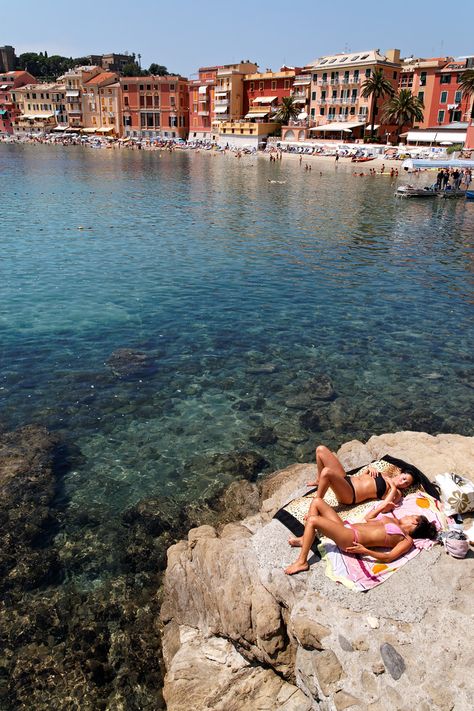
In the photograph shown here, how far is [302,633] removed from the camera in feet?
17.8

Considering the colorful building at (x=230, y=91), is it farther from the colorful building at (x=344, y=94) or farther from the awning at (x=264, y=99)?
the colorful building at (x=344, y=94)

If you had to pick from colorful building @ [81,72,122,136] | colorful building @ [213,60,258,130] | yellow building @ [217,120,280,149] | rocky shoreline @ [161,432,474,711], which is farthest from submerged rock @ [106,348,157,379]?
colorful building @ [81,72,122,136]

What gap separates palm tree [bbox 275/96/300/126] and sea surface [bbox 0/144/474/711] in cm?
8325

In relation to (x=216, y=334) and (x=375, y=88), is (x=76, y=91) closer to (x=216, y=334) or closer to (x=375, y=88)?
(x=375, y=88)

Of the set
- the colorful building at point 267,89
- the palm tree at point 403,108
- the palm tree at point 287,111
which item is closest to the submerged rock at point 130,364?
the palm tree at point 403,108

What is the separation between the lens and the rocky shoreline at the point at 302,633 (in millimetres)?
4906

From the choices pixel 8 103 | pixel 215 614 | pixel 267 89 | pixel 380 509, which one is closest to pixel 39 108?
pixel 8 103

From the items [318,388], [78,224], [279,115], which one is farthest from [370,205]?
[279,115]

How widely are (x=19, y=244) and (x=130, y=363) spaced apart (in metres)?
16.5

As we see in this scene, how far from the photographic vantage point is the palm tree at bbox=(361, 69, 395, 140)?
84.2 metres

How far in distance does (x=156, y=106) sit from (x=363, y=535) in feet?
462

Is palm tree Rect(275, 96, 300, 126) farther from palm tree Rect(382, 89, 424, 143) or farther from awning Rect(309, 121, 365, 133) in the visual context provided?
palm tree Rect(382, 89, 424, 143)

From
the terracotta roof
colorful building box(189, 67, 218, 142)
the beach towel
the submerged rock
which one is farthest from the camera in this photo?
the terracotta roof

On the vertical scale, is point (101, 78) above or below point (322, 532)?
above
